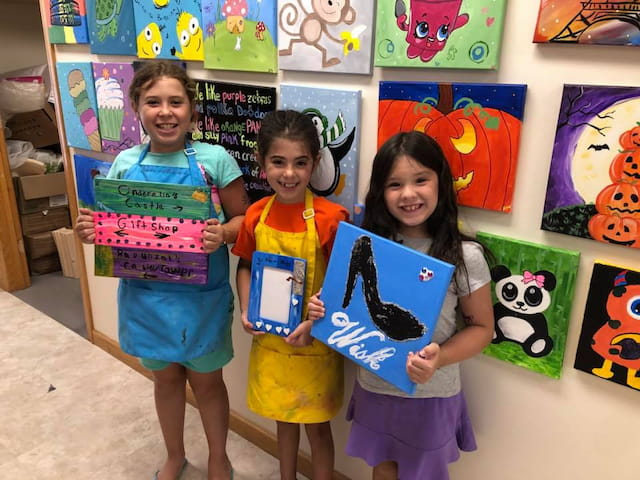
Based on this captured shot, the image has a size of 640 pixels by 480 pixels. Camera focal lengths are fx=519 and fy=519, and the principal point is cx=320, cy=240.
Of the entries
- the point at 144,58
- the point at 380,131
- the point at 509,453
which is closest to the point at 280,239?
the point at 380,131

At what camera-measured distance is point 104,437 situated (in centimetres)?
193

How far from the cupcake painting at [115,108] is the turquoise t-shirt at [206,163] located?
1.50ft

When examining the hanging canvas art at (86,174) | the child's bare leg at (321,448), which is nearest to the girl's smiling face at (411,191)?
the child's bare leg at (321,448)

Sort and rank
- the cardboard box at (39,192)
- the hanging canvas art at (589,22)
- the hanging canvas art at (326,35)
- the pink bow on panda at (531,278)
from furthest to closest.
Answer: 1. the cardboard box at (39,192)
2. the hanging canvas art at (326,35)
3. the pink bow on panda at (531,278)
4. the hanging canvas art at (589,22)

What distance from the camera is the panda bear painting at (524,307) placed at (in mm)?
1100

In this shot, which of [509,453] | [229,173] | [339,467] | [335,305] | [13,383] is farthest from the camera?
[13,383]

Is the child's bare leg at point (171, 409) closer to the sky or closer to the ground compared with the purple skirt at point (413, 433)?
closer to the ground

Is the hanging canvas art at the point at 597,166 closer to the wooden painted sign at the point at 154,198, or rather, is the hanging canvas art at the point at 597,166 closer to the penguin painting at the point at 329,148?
the penguin painting at the point at 329,148

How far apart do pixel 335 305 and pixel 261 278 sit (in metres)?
0.25

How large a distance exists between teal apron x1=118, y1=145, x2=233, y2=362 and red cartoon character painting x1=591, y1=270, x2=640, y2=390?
95 centimetres

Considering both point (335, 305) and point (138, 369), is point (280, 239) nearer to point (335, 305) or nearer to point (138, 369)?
point (335, 305)

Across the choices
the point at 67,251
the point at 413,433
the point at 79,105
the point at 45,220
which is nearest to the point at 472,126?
the point at 413,433

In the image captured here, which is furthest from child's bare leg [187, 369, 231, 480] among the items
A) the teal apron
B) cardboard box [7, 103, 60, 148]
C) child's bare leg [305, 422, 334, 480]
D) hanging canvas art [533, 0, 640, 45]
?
cardboard box [7, 103, 60, 148]

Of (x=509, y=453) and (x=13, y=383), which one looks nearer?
(x=509, y=453)
